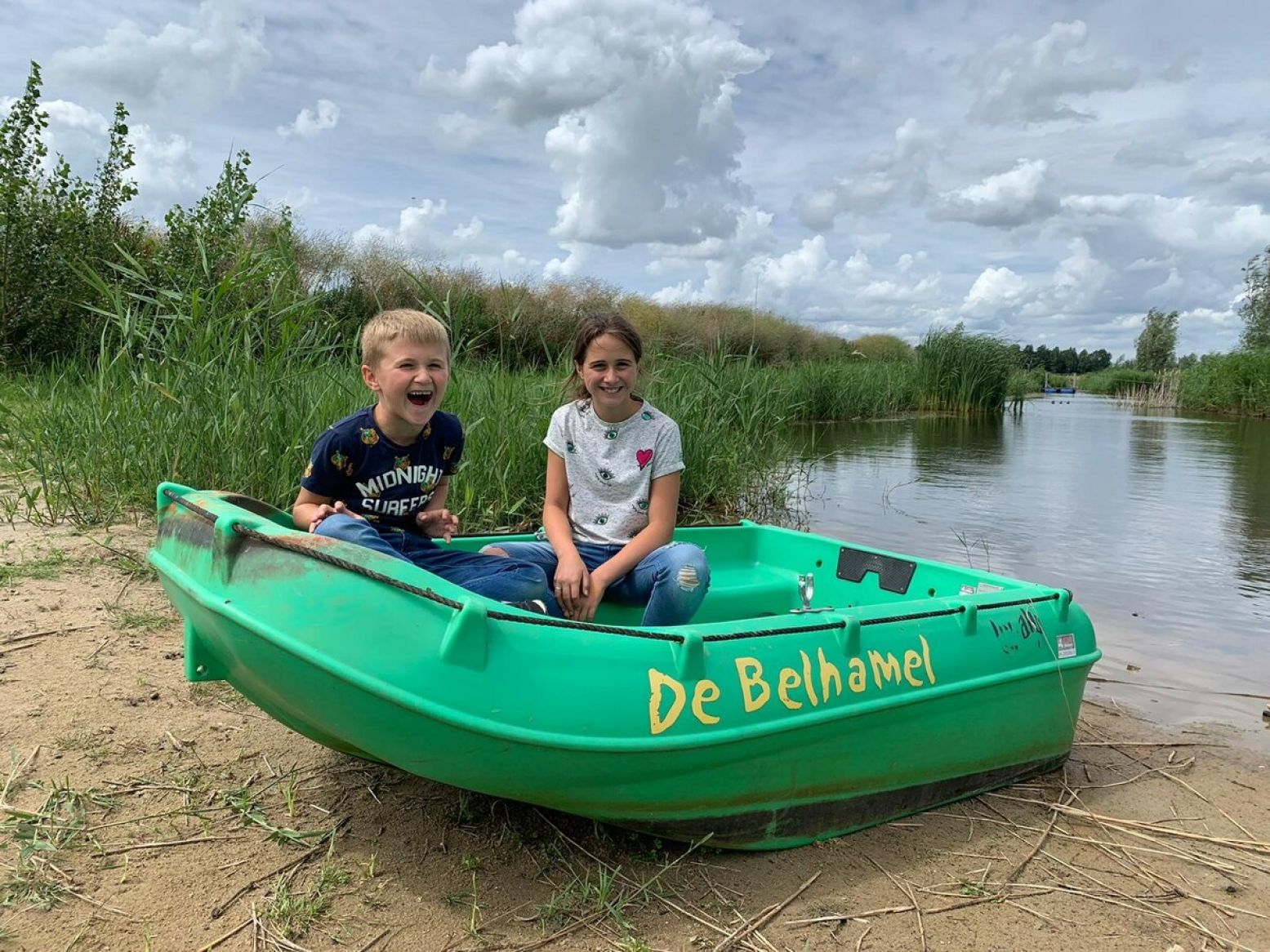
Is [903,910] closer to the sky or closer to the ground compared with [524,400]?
closer to the ground

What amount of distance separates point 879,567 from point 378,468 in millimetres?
1802

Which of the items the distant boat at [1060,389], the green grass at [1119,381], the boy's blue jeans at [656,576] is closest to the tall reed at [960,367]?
the boy's blue jeans at [656,576]

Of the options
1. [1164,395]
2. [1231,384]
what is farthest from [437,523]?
[1164,395]

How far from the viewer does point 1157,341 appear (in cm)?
5753

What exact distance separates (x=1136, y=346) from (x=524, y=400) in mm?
64266

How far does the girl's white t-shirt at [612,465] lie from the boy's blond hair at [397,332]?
656mm

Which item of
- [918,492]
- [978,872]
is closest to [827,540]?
[978,872]

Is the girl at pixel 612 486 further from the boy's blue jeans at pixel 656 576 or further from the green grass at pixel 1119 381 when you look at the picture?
the green grass at pixel 1119 381

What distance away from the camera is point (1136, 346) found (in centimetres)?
5950

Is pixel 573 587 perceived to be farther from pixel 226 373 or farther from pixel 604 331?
pixel 226 373

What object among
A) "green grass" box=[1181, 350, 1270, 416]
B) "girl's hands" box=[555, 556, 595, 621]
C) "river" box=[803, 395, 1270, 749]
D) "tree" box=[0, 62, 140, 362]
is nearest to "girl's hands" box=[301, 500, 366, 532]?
"girl's hands" box=[555, 556, 595, 621]

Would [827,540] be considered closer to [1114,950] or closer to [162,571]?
[1114,950]

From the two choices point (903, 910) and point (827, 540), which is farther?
point (827, 540)

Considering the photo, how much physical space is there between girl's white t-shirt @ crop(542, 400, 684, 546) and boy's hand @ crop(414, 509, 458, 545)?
0.51 metres
